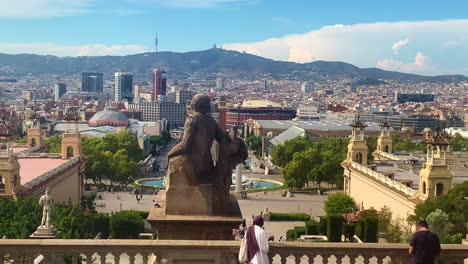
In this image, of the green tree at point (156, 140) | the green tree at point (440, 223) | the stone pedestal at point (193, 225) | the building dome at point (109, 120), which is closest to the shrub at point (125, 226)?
the green tree at point (440, 223)

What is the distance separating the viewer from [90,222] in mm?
40375

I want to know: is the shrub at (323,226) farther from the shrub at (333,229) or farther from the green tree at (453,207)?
the green tree at (453,207)

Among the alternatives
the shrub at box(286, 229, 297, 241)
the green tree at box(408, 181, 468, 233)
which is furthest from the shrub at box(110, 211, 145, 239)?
the green tree at box(408, 181, 468, 233)

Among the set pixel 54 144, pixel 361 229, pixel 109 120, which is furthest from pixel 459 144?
pixel 109 120

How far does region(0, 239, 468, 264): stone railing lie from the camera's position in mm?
9023

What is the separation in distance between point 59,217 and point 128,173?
127ft

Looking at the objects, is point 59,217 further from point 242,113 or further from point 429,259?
point 242,113

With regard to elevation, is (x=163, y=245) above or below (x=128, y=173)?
above

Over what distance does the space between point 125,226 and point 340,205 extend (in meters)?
17.9

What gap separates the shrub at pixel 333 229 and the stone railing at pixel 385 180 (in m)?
5.82

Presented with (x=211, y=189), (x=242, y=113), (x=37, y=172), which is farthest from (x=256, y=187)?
(x=242, y=113)

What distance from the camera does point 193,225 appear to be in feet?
31.7

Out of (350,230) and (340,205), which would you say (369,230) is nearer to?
(350,230)

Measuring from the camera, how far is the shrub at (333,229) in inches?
1436
